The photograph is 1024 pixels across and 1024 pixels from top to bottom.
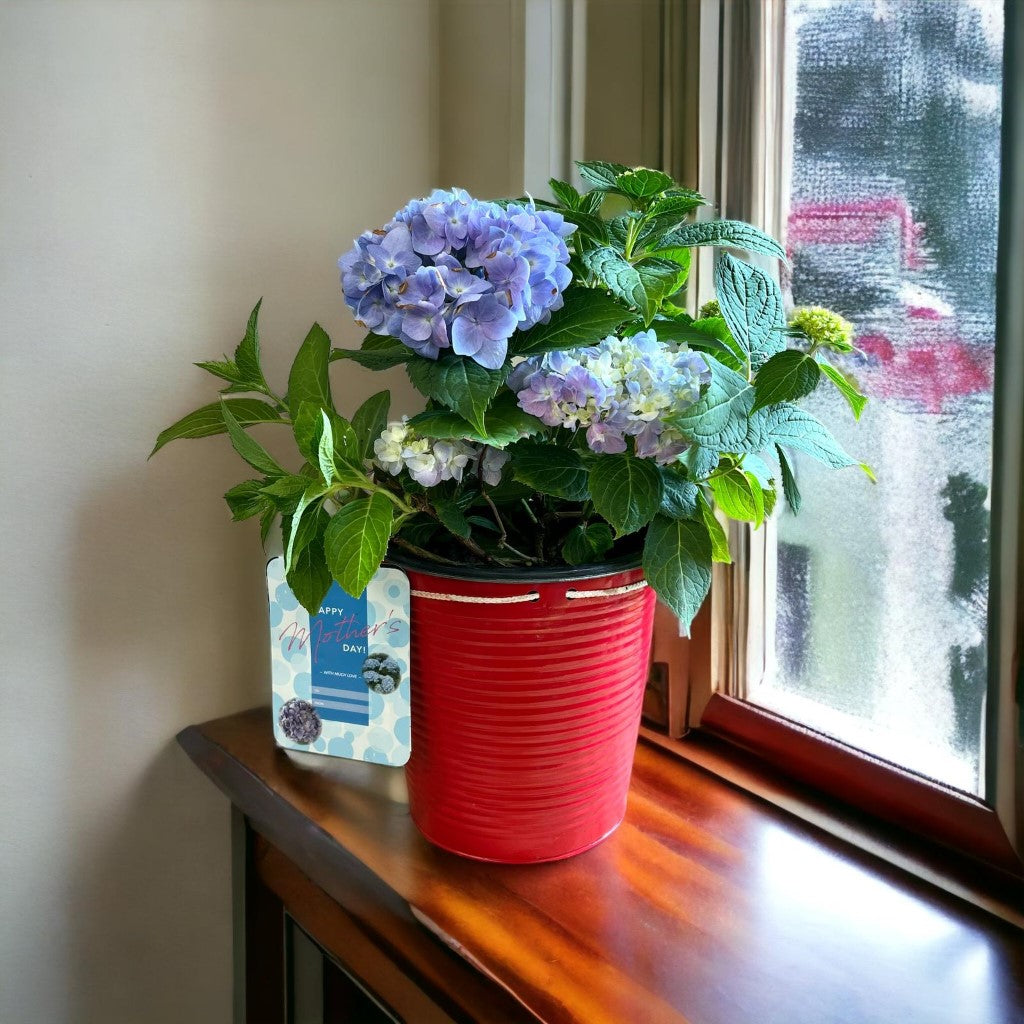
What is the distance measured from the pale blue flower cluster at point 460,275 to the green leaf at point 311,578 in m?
0.17

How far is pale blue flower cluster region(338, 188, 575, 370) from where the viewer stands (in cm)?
56

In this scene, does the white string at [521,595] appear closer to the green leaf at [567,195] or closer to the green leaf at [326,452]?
the green leaf at [326,452]

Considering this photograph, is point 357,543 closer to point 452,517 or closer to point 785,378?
point 452,517

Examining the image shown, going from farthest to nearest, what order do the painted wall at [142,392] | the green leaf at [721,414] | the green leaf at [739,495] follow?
the painted wall at [142,392]
the green leaf at [739,495]
the green leaf at [721,414]

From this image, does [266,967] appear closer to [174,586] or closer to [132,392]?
[174,586]

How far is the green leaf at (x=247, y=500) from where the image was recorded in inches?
27.6

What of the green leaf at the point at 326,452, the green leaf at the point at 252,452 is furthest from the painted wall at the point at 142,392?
the green leaf at the point at 326,452

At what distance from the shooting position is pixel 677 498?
0.63 m

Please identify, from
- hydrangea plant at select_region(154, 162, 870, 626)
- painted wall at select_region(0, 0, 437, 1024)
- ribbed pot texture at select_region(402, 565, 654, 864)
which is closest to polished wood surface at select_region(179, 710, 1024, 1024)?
ribbed pot texture at select_region(402, 565, 654, 864)

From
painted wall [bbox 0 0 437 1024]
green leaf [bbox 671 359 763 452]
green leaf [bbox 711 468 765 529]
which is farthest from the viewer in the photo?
painted wall [bbox 0 0 437 1024]

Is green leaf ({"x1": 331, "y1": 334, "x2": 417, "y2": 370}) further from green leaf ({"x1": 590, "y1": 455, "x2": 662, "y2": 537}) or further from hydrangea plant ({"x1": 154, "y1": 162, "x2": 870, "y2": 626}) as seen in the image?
green leaf ({"x1": 590, "y1": 455, "x2": 662, "y2": 537})

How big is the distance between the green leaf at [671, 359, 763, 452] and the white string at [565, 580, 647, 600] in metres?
0.15

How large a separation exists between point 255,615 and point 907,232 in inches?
29.0

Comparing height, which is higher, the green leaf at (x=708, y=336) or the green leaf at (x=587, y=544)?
the green leaf at (x=708, y=336)
